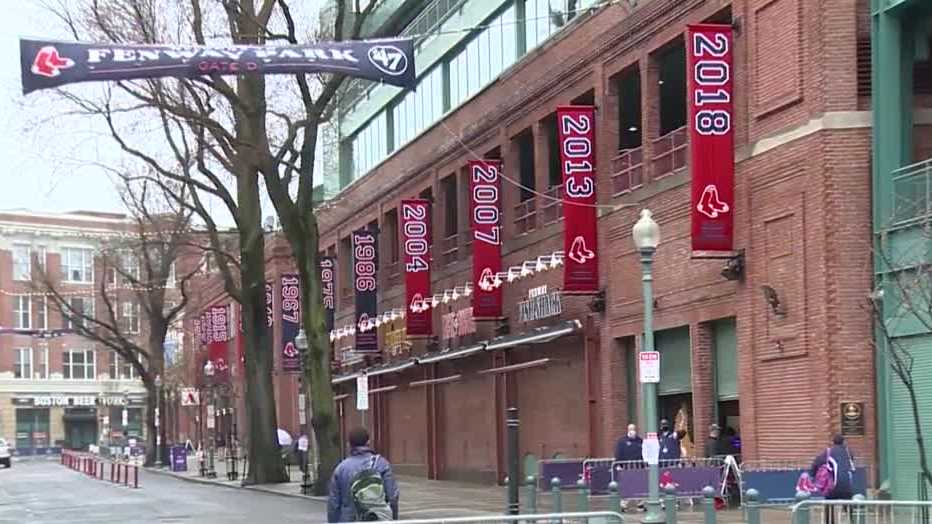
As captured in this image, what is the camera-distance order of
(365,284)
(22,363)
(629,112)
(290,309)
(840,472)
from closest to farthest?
1. (840,472)
2. (629,112)
3. (365,284)
4. (290,309)
5. (22,363)

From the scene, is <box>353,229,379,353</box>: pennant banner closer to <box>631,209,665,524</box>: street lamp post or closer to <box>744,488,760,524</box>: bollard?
<box>631,209,665,524</box>: street lamp post

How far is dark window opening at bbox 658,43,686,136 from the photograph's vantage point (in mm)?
28500

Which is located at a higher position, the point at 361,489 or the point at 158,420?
the point at 361,489

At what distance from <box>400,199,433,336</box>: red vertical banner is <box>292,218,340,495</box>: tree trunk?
23.8ft

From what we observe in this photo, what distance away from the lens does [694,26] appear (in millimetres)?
23641

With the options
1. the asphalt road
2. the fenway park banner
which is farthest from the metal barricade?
the asphalt road

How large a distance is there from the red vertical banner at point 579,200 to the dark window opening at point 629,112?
1.04 m

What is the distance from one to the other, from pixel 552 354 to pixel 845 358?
40.6 feet

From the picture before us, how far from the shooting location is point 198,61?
71.6 feet

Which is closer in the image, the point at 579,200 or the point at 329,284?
the point at 579,200

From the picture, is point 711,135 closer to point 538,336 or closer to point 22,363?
point 538,336

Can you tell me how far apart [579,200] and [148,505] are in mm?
12640

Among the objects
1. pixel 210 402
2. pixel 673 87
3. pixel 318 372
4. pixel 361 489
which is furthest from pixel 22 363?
pixel 361 489

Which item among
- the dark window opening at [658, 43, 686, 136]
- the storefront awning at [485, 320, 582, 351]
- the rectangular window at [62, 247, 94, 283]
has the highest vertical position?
the rectangular window at [62, 247, 94, 283]
